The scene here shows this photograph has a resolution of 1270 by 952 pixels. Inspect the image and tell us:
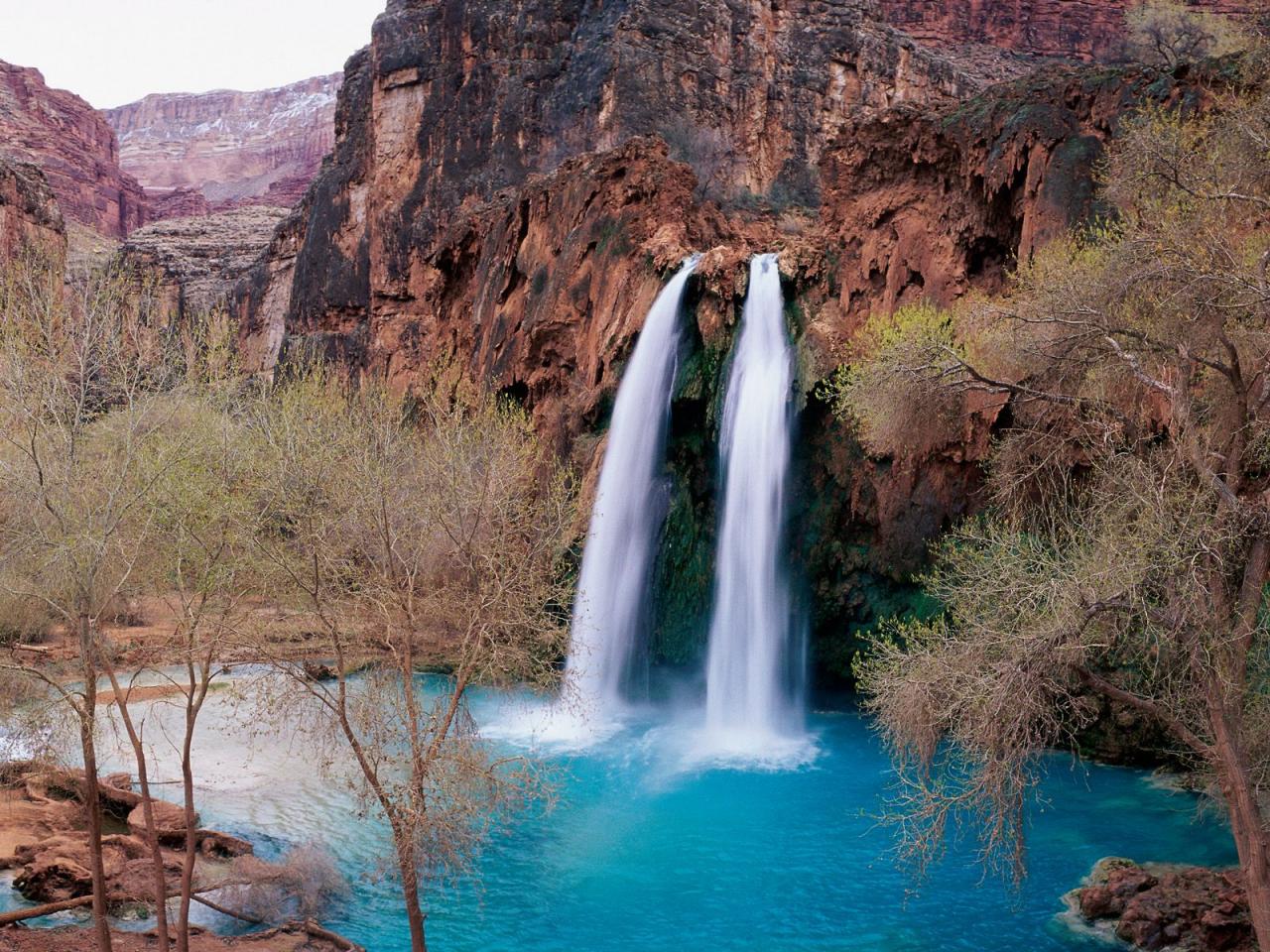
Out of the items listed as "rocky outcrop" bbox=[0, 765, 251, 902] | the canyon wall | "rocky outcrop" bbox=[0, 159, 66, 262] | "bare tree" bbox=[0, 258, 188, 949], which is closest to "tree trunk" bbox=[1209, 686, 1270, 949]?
the canyon wall

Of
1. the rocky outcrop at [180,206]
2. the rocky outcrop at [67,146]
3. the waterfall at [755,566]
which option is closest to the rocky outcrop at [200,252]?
the rocky outcrop at [67,146]

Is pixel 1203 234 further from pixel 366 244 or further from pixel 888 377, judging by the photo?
pixel 366 244

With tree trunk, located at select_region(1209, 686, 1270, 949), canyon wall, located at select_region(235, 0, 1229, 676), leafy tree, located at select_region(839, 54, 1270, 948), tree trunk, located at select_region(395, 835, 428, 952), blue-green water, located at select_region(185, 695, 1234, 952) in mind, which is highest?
canyon wall, located at select_region(235, 0, 1229, 676)

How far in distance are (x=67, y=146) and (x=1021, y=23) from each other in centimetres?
10020

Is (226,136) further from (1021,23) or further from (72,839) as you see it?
(72,839)

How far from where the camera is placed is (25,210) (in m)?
46.5

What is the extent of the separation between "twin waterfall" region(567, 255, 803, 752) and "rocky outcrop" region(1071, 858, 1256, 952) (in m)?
8.88

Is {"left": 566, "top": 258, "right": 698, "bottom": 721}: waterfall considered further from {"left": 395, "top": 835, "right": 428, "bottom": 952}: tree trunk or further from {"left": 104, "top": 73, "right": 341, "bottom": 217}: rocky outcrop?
{"left": 104, "top": 73, "right": 341, "bottom": 217}: rocky outcrop

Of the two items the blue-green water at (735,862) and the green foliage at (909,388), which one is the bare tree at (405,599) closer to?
the blue-green water at (735,862)

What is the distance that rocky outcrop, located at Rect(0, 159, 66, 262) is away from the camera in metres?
44.7

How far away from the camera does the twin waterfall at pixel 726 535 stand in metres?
22.7

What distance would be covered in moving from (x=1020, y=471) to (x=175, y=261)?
81.2 meters

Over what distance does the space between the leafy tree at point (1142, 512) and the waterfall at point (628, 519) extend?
10.4 metres

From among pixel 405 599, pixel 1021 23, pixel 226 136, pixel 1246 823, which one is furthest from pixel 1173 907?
pixel 226 136
